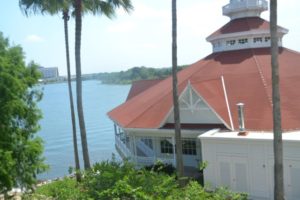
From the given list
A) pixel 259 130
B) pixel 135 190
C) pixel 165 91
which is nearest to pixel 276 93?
pixel 135 190

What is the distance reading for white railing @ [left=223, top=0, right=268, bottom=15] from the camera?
111 ft

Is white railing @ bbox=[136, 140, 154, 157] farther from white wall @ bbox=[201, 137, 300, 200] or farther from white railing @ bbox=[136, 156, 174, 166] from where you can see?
white wall @ bbox=[201, 137, 300, 200]

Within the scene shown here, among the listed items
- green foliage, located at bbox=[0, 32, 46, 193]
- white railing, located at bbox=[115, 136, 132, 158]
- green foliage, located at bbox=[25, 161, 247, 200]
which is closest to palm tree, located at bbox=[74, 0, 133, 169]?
green foliage, located at bbox=[0, 32, 46, 193]

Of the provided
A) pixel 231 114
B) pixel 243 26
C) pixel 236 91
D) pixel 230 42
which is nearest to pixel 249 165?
pixel 231 114

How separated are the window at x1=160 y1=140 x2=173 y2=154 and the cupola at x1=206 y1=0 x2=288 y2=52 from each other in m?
8.89

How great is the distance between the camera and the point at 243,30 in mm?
31750

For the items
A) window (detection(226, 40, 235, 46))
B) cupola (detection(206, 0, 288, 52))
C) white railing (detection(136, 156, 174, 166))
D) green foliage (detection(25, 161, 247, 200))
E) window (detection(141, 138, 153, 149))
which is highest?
cupola (detection(206, 0, 288, 52))

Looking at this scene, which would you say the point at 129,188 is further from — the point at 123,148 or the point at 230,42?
the point at 230,42

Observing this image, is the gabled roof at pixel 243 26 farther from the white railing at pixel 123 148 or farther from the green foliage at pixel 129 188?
the green foliage at pixel 129 188

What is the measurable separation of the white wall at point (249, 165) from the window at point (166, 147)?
580 centimetres

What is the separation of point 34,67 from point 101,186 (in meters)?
7.83

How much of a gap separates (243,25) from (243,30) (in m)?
0.89

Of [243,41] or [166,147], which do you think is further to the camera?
[243,41]

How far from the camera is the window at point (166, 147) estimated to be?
93.0ft
